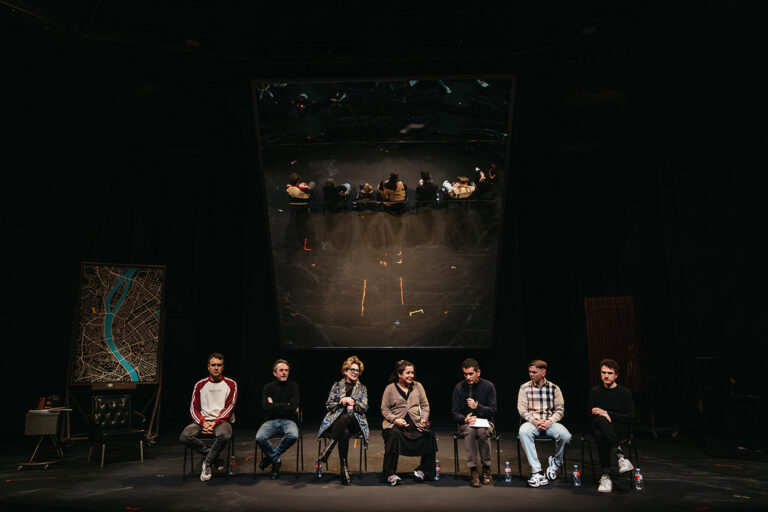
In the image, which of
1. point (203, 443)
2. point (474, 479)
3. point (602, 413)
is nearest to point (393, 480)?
point (474, 479)

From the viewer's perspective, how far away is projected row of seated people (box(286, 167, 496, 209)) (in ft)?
22.6

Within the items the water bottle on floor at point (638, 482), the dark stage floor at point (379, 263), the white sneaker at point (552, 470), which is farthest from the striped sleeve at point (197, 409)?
the water bottle on floor at point (638, 482)

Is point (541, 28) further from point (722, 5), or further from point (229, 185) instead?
point (229, 185)

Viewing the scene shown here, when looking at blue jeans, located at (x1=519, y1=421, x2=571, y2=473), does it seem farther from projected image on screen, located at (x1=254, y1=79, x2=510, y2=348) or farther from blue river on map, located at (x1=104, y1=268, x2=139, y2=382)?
blue river on map, located at (x1=104, y1=268, x2=139, y2=382)

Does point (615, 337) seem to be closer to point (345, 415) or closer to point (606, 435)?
point (606, 435)

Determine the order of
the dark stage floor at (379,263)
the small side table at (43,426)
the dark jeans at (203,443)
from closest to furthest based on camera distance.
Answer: the dark jeans at (203,443) < the small side table at (43,426) < the dark stage floor at (379,263)

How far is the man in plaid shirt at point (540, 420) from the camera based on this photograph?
14.6 feet

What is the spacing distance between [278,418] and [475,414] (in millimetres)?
2022

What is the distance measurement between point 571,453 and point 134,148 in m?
8.13

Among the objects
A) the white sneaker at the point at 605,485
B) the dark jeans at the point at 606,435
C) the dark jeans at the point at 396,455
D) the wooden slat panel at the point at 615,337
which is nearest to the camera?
the white sneaker at the point at 605,485

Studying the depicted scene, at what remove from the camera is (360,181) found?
23.1 ft

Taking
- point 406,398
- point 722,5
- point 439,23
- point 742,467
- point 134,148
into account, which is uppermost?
point 439,23

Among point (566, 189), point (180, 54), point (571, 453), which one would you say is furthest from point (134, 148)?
point (571, 453)

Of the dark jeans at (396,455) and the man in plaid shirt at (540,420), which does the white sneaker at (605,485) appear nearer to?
the man in plaid shirt at (540,420)
